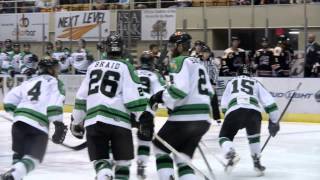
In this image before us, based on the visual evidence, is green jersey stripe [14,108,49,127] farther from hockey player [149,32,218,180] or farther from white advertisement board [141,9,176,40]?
white advertisement board [141,9,176,40]

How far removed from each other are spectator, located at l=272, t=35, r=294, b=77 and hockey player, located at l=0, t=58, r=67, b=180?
313 inches

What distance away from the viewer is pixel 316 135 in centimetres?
966

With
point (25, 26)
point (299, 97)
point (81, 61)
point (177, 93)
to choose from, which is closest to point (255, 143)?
point (177, 93)

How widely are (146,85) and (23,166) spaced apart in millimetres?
1739

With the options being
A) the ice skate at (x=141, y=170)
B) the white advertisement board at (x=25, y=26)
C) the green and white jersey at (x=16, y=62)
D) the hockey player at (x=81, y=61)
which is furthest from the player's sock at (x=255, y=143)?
the white advertisement board at (x=25, y=26)

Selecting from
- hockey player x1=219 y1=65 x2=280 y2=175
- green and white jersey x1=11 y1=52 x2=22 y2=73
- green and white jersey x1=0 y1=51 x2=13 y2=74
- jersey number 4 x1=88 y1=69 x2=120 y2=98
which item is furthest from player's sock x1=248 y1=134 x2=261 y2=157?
green and white jersey x1=0 y1=51 x2=13 y2=74

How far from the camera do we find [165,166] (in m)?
4.77

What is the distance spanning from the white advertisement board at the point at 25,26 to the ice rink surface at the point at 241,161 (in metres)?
8.70

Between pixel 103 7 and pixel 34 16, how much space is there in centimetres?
217

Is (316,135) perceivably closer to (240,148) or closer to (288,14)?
(240,148)

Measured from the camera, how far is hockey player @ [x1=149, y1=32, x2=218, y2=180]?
4641mm

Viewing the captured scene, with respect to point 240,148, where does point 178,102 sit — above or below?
above

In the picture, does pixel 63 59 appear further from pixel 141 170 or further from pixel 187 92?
pixel 187 92

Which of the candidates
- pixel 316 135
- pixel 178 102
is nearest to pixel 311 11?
pixel 316 135
